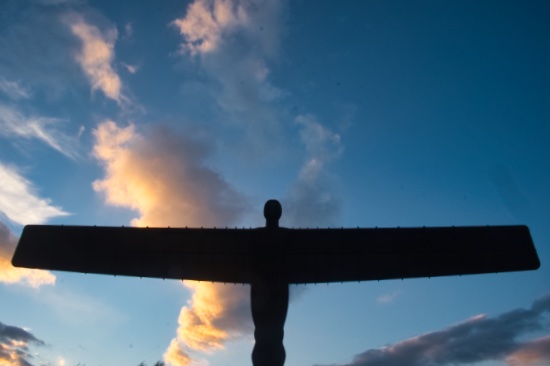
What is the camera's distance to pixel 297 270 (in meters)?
10.9

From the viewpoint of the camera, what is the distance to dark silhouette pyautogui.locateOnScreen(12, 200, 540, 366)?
412 inches

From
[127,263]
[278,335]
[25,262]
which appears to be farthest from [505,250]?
[25,262]

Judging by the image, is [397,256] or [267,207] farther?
[267,207]

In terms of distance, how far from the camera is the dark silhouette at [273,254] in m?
10.5

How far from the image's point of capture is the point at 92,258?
11.0 m

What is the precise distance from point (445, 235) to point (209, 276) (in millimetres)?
6953

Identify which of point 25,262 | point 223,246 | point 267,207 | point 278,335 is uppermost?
point 267,207

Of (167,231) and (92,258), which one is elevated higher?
(167,231)

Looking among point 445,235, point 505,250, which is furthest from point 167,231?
point 505,250

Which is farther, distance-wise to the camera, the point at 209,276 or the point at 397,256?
the point at 209,276

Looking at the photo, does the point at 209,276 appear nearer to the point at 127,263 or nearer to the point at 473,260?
the point at 127,263

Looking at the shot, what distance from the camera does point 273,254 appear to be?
1059 cm

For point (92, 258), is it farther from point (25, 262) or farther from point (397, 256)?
point (397, 256)

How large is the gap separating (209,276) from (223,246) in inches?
46.6
